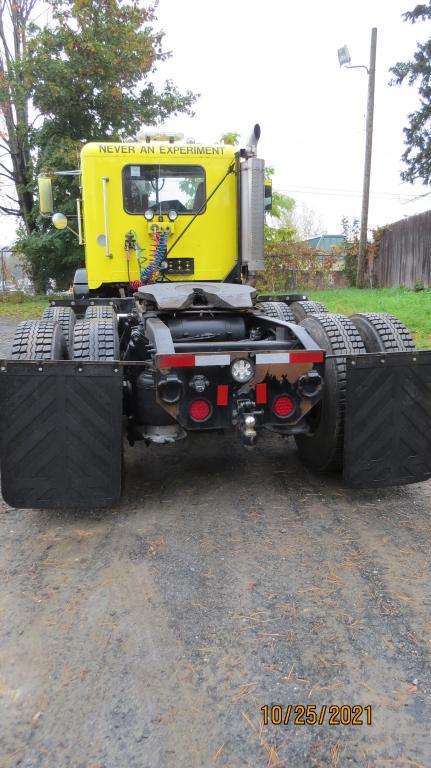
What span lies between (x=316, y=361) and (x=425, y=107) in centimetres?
2232

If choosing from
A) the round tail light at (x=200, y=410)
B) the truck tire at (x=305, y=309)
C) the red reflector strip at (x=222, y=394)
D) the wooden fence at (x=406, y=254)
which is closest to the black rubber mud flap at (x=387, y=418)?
the red reflector strip at (x=222, y=394)

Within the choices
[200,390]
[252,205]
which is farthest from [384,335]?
[252,205]

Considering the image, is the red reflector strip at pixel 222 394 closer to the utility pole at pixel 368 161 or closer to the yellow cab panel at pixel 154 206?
the yellow cab panel at pixel 154 206

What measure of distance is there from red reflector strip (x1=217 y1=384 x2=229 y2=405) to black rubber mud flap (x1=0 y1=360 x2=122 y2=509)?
0.64 m

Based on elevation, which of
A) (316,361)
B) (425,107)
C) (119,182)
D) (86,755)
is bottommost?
(86,755)

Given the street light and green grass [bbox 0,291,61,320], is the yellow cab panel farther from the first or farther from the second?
the street light

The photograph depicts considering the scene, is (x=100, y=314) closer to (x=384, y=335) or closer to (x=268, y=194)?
(x=384, y=335)

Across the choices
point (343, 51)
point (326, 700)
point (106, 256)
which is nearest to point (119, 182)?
point (106, 256)

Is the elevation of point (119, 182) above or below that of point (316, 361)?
above

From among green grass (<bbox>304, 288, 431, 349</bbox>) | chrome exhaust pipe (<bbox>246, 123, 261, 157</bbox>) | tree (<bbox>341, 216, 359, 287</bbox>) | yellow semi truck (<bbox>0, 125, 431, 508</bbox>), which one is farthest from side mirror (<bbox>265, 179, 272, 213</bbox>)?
tree (<bbox>341, 216, 359, 287</bbox>)

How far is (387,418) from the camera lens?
4051mm

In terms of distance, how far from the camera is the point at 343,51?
1911cm

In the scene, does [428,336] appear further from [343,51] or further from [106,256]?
[343,51]
